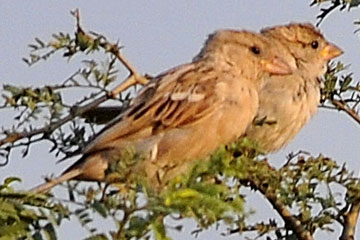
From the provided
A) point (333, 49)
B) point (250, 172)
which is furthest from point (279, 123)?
point (250, 172)

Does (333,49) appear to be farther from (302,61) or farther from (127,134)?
(127,134)

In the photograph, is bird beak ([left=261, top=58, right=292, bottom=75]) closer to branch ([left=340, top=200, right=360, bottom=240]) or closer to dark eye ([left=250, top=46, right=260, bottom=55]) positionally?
dark eye ([left=250, top=46, right=260, bottom=55])

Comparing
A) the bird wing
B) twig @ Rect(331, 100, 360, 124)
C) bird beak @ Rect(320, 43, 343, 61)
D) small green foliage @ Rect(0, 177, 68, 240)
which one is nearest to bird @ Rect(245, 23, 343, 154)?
bird beak @ Rect(320, 43, 343, 61)

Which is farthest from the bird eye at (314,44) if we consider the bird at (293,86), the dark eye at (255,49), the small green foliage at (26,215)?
the small green foliage at (26,215)

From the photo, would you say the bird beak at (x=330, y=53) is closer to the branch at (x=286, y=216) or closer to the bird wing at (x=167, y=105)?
the bird wing at (x=167, y=105)

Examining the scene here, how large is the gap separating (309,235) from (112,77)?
2.82ft

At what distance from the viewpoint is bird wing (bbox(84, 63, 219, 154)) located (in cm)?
461

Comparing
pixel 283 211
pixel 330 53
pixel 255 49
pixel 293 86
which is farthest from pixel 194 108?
pixel 330 53

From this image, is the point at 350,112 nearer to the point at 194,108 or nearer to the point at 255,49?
the point at 194,108

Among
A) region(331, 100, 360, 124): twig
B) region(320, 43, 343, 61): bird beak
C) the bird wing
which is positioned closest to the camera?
region(331, 100, 360, 124): twig

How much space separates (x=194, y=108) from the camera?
16.1 feet

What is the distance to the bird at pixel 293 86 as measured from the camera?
18.7ft

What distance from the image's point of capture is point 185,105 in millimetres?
4957

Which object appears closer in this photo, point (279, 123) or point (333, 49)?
point (279, 123)
